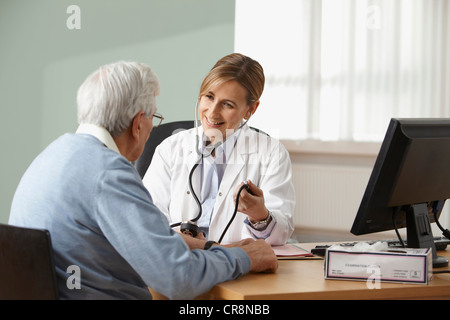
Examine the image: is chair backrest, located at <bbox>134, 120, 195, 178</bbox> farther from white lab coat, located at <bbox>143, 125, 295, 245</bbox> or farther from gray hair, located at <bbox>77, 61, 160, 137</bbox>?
gray hair, located at <bbox>77, 61, 160, 137</bbox>

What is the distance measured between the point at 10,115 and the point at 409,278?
353 cm

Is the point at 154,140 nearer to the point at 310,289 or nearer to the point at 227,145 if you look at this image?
the point at 227,145

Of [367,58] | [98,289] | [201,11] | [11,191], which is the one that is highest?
[201,11]

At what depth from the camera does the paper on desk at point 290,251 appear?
1.76 metres

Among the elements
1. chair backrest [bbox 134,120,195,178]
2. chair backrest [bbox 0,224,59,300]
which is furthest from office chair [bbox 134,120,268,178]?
chair backrest [bbox 0,224,59,300]

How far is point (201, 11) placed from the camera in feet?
14.4

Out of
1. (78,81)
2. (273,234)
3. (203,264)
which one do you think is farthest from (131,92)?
(78,81)

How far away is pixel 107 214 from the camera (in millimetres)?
1221

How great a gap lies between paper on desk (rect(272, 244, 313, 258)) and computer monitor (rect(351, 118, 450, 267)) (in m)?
0.25

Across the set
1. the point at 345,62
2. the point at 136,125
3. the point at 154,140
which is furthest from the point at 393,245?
the point at 345,62

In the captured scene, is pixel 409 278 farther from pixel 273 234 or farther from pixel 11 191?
pixel 11 191

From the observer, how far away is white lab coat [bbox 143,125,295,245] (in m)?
2.11

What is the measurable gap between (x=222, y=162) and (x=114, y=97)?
924 millimetres
